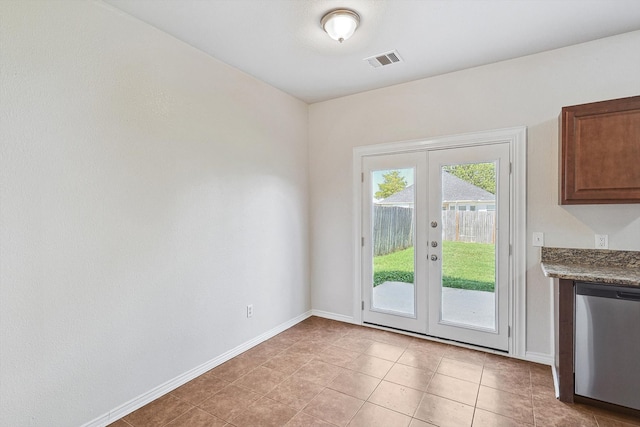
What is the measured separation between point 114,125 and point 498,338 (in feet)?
12.1

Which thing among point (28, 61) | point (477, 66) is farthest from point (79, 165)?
point (477, 66)

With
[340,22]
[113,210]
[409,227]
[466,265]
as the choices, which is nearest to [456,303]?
[466,265]

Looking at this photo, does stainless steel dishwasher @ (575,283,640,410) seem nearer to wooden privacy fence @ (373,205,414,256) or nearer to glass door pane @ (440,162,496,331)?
glass door pane @ (440,162,496,331)

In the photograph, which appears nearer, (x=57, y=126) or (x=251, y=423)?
(x=57, y=126)

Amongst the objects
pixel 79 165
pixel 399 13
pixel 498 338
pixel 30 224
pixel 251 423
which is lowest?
pixel 251 423

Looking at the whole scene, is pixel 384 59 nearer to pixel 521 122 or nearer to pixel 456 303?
pixel 521 122

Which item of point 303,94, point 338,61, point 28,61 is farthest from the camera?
point 303,94

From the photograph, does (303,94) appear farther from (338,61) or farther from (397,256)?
(397,256)

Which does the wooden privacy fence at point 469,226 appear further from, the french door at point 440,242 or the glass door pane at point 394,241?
the glass door pane at point 394,241

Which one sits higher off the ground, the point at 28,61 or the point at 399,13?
the point at 399,13

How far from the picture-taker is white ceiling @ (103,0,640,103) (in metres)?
2.14

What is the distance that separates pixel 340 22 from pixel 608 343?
2870 millimetres

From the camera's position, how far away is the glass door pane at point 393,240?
346 centimetres

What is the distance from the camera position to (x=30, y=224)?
1778 mm
